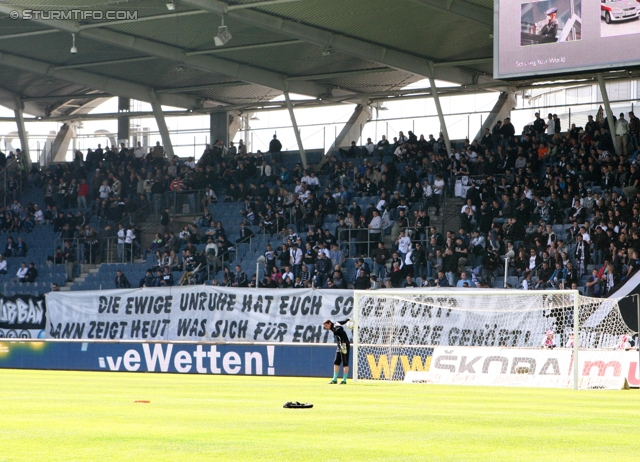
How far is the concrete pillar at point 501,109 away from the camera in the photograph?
133ft

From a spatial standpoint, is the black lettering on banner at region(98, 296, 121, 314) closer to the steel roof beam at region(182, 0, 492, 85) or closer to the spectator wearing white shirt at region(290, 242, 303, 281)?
the spectator wearing white shirt at region(290, 242, 303, 281)

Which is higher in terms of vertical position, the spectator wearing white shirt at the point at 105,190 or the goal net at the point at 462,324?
the spectator wearing white shirt at the point at 105,190

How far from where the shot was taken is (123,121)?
49.5m

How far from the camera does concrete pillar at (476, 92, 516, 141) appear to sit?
40.6m

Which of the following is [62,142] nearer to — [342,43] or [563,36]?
[342,43]

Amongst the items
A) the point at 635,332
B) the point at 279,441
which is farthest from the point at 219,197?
the point at 279,441

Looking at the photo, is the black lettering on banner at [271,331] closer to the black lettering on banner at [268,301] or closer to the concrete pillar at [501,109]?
the black lettering on banner at [268,301]

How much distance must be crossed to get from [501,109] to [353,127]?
6.17m

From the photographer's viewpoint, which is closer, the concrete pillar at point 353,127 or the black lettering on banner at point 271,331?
the black lettering on banner at point 271,331

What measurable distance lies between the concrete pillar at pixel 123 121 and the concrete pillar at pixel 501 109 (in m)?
16.7

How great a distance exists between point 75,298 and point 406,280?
1013cm

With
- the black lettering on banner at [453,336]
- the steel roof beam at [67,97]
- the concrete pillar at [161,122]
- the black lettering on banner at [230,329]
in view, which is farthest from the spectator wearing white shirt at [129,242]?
the black lettering on banner at [453,336]

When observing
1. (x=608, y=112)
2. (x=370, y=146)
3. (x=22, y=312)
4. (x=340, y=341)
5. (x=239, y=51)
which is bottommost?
(x=22, y=312)

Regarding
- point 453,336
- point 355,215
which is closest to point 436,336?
point 453,336
